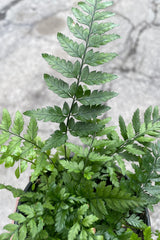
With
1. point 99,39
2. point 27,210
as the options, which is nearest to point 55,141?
point 27,210

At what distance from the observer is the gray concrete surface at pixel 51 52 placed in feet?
6.19

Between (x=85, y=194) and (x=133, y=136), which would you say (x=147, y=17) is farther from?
(x=85, y=194)

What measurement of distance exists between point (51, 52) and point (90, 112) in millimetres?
1476

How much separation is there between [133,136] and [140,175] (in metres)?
0.13

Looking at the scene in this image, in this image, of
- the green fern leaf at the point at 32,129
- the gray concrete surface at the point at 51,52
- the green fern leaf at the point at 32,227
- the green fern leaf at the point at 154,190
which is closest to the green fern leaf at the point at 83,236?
the green fern leaf at the point at 32,227

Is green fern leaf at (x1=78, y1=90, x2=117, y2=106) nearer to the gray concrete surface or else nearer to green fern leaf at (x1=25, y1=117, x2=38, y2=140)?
green fern leaf at (x1=25, y1=117, x2=38, y2=140)

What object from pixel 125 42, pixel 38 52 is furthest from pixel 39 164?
pixel 125 42

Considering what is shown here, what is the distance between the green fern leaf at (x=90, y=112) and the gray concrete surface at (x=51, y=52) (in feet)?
3.07

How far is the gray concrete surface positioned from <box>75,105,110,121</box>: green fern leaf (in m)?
0.94

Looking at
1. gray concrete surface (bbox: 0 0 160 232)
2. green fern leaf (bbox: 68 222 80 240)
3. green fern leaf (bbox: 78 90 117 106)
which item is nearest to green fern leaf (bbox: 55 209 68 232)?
green fern leaf (bbox: 68 222 80 240)

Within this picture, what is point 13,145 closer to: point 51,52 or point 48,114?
point 48,114

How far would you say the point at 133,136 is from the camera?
0.88 meters

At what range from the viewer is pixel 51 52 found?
7.06 ft

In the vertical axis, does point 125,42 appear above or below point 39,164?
above
